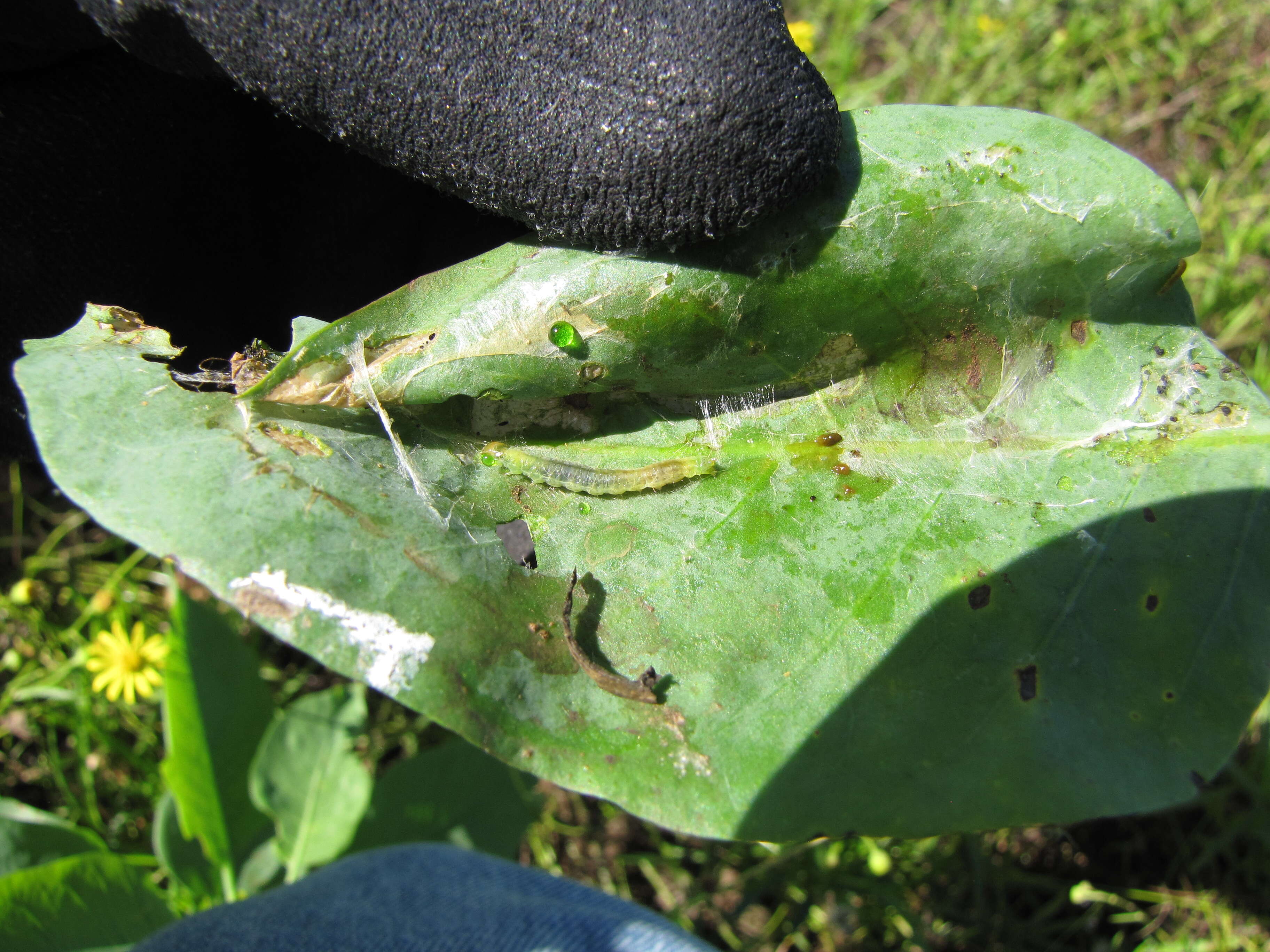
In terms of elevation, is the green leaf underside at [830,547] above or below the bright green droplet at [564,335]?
below

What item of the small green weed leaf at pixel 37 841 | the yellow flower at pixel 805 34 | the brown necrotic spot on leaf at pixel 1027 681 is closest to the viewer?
the brown necrotic spot on leaf at pixel 1027 681

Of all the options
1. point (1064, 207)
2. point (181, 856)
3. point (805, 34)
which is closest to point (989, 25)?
point (805, 34)

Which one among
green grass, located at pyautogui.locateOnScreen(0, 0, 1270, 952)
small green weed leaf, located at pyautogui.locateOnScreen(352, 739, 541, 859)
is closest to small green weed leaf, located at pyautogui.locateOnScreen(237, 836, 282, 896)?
small green weed leaf, located at pyautogui.locateOnScreen(352, 739, 541, 859)

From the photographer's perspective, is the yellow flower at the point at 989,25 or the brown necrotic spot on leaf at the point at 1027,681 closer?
the brown necrotic spot on leaf at the point at 1027,681

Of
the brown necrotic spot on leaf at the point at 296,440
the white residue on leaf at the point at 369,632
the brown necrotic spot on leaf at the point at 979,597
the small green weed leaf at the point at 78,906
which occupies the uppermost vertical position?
the brown necrotic spot on leaf at the point at 296,440

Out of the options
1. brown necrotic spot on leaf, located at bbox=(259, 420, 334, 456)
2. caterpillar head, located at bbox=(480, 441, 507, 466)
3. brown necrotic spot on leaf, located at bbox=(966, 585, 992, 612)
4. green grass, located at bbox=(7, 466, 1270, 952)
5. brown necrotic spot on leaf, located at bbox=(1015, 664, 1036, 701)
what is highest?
brown necrotic spot on leaf, located at bbox=(259, 420, 334, 456)

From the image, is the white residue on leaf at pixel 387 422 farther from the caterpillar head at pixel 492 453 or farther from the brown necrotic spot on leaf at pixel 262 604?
the brown necrotic spot on leaf at pixel 262 604

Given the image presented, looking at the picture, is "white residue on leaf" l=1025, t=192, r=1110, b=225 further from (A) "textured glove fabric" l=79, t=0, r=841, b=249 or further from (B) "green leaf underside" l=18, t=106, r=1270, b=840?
(A) "textured glove fabric" l=79, t=0, r=841, b=249

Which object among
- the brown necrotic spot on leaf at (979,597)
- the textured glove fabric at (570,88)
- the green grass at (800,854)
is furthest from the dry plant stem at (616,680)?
the green grass at (800,854)
